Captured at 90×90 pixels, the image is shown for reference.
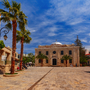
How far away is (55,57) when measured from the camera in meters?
52.5

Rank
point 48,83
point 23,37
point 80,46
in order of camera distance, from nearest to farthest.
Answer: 1. point 48,83
2. point 23,37
3. point 80,46

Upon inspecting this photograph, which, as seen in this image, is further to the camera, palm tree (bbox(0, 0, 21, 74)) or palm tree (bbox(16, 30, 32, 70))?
palm tree (bbox(16, 30, 32, 70))

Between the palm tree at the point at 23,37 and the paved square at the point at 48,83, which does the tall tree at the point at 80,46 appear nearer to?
the palm tree at the point at 23,37

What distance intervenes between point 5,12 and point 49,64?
4056 cm

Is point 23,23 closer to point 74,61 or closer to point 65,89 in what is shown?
point 65,89

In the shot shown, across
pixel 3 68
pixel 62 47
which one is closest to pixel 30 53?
pixel 62 47

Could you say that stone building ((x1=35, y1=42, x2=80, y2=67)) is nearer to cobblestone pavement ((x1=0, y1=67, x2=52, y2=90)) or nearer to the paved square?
the paved square

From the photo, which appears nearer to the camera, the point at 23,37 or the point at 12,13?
the point at 12,13

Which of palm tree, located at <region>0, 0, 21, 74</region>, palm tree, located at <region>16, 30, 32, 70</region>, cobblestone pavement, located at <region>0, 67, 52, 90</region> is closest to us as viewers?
cobblestone pavement, located at <region>0, 67, 52, 90</region>

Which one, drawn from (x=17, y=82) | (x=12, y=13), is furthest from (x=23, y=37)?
(x=17, y=82)

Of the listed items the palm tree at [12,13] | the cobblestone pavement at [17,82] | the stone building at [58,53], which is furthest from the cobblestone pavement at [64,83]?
the stone building at [58,53]

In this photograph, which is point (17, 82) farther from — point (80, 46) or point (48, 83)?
point (80, 46)

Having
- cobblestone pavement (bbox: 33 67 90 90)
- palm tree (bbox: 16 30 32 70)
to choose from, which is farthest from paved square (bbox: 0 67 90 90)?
palm tree (bbox: 16 30 32 70)

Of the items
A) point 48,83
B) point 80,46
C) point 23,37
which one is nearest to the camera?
point 48,83
